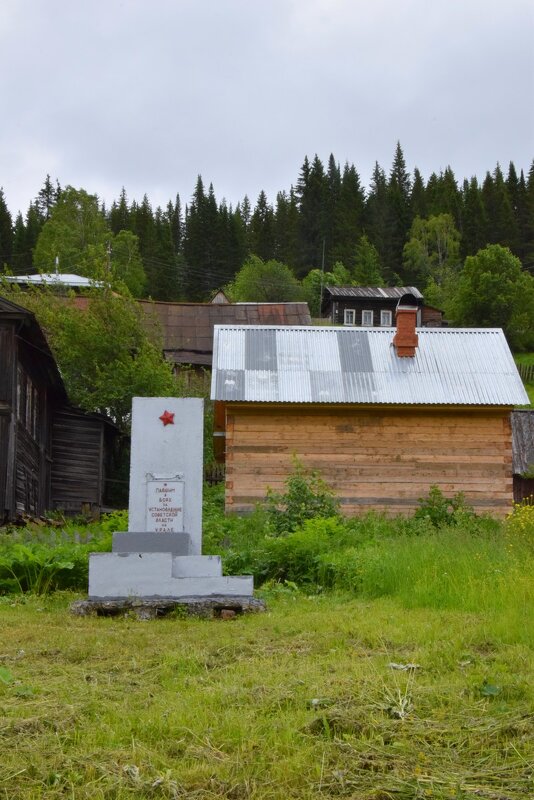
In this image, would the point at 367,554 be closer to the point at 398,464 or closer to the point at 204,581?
the point at 204,581

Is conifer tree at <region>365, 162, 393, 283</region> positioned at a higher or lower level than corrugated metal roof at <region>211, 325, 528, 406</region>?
higher

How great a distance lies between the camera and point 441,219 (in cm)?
8981

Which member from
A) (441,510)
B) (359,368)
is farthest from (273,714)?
(359,368)

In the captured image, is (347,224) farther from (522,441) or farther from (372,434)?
(372,434)

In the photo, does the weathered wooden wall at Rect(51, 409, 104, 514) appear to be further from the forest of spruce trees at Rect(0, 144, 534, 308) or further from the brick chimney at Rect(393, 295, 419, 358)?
the forest of spruce trees at Rect(0, 144, 534, 308)

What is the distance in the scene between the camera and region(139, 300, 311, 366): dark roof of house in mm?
43438

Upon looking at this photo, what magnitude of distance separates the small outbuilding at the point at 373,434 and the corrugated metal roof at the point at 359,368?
0.14 feet

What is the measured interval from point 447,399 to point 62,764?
1691 cm

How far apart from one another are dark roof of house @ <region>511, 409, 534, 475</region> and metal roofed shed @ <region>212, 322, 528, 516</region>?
10665 millimetres

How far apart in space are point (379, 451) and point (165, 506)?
10.00 metres

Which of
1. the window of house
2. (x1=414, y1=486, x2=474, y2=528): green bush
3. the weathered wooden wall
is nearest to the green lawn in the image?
(x1=414, y1=486, x2=474, y2=528): green bush

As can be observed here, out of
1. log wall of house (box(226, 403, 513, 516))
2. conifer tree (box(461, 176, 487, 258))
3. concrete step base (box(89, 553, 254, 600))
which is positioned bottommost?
concrete step base (box(89, 553, 254, 600))

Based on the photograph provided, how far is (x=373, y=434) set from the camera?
20.5 metres

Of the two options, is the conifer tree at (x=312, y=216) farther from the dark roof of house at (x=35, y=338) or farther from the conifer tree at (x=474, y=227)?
the dark roof of house at (x=35, y=338)
